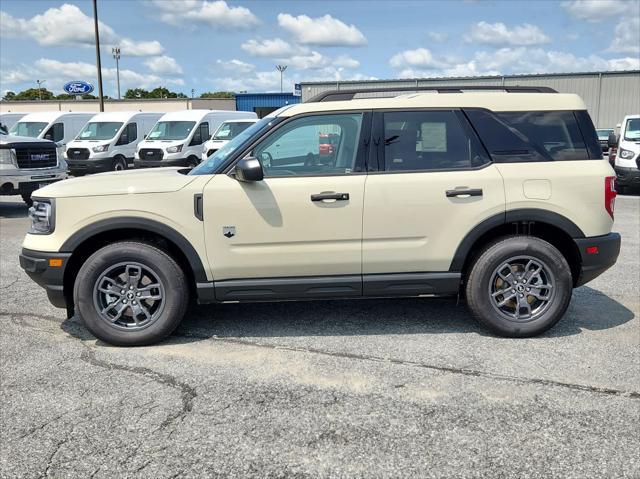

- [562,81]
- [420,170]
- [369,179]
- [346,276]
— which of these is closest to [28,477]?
[346,276]

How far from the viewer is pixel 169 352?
4.38m

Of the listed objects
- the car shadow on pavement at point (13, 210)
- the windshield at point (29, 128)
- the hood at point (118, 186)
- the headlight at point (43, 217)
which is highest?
the windshield at point (29, 128)

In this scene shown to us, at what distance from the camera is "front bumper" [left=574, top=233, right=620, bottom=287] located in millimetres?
4594

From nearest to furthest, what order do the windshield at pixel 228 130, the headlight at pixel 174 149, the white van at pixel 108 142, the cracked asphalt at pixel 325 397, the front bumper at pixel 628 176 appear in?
the cracked asphalt at pixel 325 397 < the front bumper at pixel 628 176 < the headlight at pixel 174 149 < the windshield at pixel 228 130 < the white van at pixel 108 142

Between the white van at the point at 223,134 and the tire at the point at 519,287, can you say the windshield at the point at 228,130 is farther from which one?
the tire at the point at 519,287

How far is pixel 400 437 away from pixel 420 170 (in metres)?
2.10

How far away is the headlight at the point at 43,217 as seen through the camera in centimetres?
440

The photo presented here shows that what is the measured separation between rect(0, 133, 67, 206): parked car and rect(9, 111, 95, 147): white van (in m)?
10.9

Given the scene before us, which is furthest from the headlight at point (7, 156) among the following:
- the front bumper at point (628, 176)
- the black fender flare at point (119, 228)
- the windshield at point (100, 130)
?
the front bumper at point (628, 176)

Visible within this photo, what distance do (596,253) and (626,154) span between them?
407 inches

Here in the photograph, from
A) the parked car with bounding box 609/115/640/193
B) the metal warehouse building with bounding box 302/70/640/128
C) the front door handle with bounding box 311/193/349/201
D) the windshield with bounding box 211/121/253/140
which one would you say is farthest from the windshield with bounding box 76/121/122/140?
the front door handle with bounding box 311/193/349/201

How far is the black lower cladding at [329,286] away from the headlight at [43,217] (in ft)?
3.85

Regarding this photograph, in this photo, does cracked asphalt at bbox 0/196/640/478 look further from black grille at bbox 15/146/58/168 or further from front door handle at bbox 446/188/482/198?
black grille at bbox 15/146/58/168

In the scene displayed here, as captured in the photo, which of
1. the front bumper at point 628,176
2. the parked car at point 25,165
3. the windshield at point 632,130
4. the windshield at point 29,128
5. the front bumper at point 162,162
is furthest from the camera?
the windshield at point 29,128
